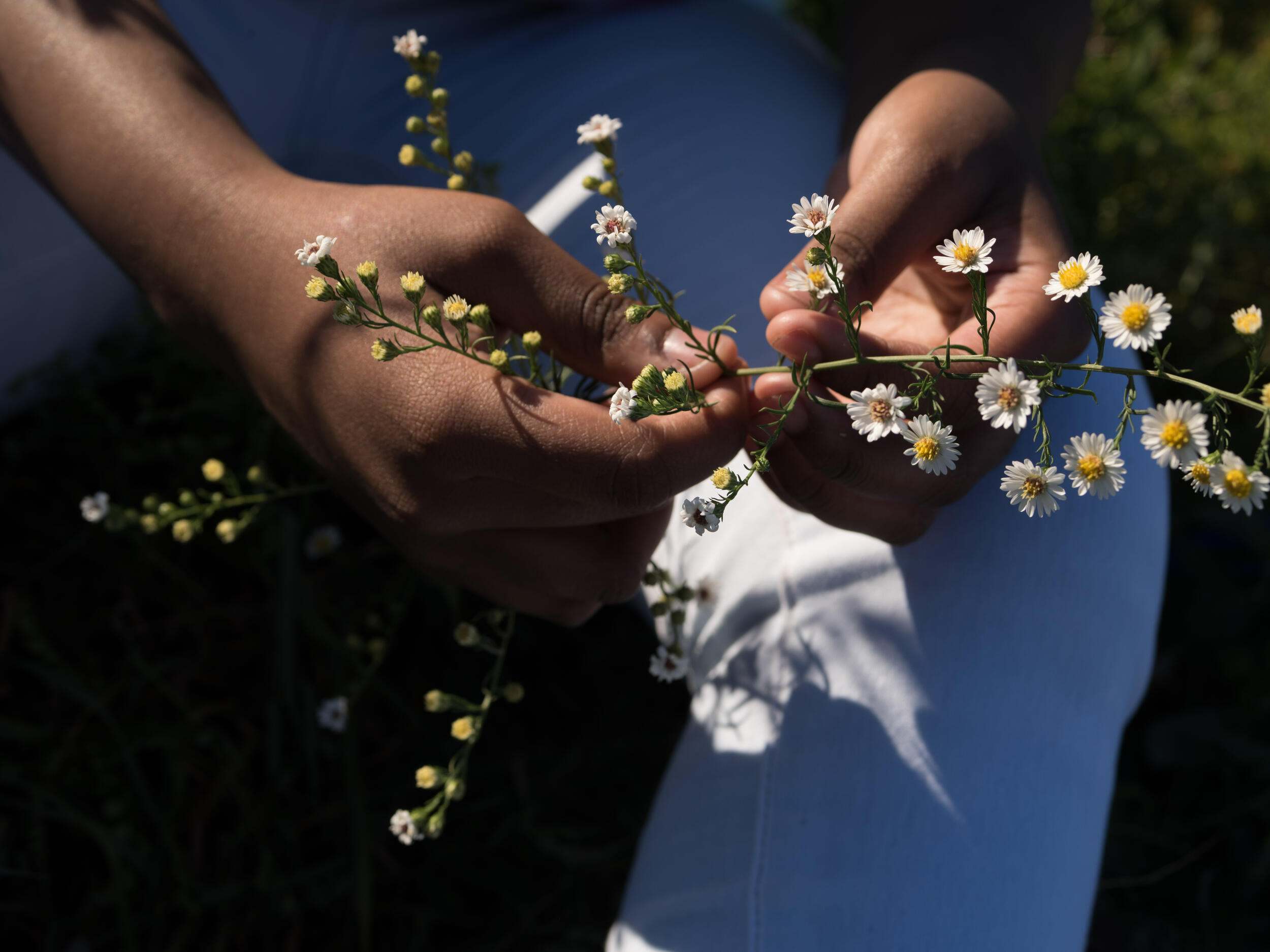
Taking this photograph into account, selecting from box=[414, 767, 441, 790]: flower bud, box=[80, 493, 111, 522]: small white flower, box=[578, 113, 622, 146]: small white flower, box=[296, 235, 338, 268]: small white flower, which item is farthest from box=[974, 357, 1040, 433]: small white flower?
box=[80, 493, 111, 522]: small white flower

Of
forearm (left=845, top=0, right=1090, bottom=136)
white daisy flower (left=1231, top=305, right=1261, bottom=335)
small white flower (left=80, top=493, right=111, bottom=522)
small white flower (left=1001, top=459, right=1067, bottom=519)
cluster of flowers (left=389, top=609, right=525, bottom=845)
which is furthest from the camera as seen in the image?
forearm (left=845, top=0, right=1090, bottom=136)

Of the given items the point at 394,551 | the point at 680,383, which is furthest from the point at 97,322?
the point at 680,383

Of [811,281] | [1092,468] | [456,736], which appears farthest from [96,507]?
[1092,468]

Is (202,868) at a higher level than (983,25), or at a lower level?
lower

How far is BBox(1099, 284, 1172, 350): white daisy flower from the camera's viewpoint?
815 mm

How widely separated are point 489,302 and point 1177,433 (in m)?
0.71

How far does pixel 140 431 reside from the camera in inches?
79.1

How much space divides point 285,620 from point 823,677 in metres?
0.98

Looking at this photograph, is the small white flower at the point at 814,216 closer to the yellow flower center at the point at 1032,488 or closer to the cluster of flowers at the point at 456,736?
the yellow flower center at the point at 1032,488

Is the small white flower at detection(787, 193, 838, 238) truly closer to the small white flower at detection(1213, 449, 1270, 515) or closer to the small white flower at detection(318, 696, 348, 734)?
the small white flower at detection(1213, 449, 1270, 515)

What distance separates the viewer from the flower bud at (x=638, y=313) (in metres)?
0.94

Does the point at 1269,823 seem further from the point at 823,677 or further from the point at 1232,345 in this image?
the point at 823,677

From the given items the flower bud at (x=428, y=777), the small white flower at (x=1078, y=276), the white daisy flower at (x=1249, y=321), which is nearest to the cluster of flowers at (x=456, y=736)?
the flower bud at (x=428, y=777)

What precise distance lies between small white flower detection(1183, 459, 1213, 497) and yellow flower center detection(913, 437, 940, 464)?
20cm
